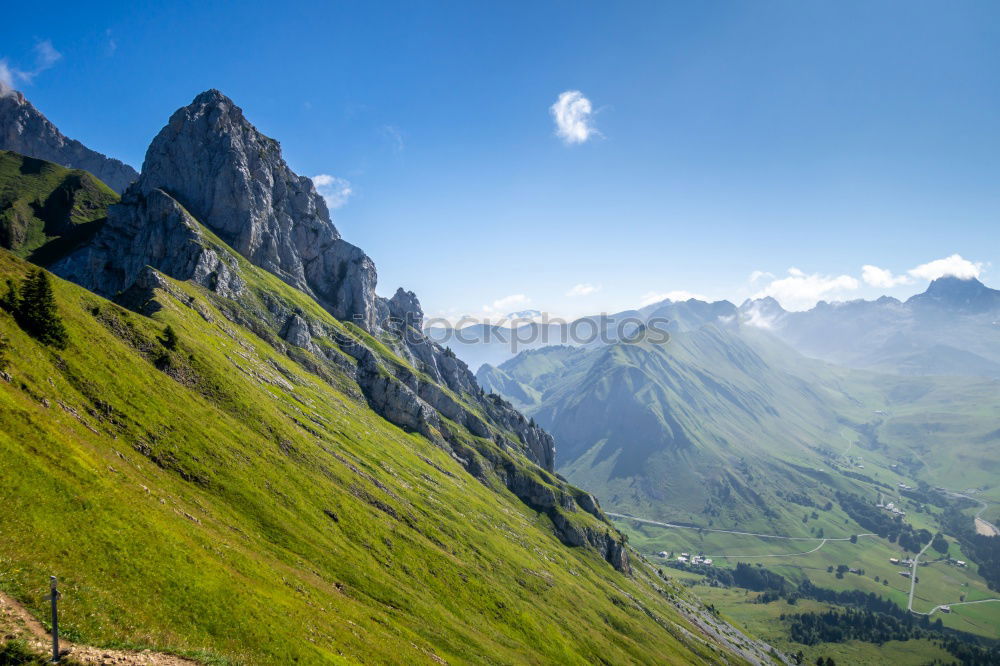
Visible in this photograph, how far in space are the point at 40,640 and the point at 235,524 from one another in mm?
36155

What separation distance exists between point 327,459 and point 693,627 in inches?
6737

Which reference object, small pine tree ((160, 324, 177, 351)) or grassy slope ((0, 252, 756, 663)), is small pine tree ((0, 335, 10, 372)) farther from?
small pine tree ((160, 324, 177, 351))

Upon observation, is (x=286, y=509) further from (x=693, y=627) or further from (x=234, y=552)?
(x=693, y=627)

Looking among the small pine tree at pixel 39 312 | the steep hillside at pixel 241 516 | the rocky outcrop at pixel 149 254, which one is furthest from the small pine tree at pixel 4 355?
the rocky outcrop at pixel 149 254

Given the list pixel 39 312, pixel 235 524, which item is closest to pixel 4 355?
pixel 39 312

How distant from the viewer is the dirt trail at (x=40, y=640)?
2547 centimetres

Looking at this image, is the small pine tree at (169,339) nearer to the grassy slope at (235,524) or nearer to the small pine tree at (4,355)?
the grassy slope at (235,524)

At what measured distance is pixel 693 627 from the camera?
190875mm

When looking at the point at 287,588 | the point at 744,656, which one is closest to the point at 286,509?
the point at 287,588

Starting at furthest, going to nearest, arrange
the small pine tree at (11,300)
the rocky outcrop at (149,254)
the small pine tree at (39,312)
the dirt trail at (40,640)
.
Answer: the rocky outcrop at (149,254) < the small pine tree at (39,312) < the small pine tree at (11,300) < the dirt trail at (40,640)

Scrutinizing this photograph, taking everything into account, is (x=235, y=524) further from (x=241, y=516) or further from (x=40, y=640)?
(x=40, y=640)

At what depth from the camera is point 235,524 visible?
6016cm

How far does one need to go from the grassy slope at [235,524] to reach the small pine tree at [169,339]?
2032mm

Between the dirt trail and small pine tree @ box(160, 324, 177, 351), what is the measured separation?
65002 millimetres
